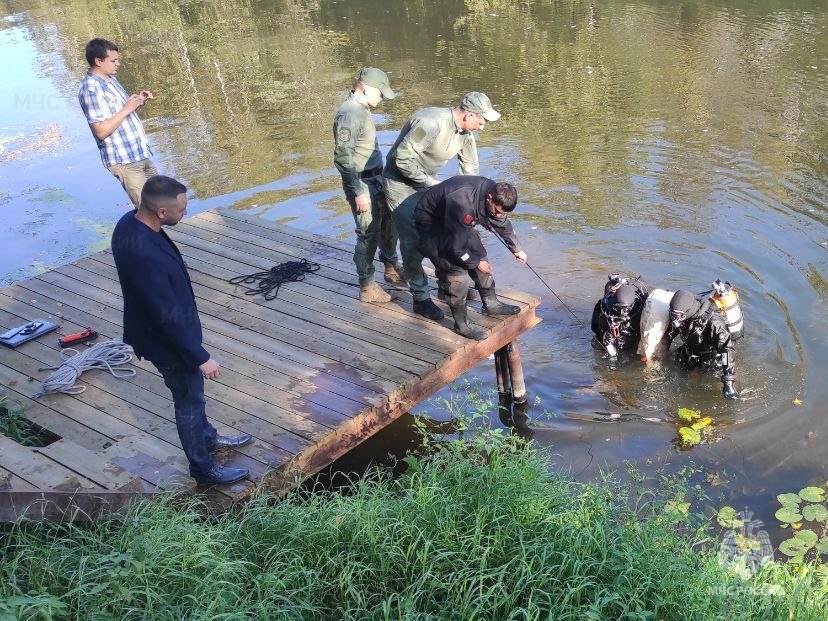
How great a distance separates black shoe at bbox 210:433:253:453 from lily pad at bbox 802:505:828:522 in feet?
11.9

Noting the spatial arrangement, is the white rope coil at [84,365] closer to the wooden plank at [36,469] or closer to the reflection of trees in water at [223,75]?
the wooden plank at [36,469]

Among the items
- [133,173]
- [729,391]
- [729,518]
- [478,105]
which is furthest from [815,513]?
[133,173]

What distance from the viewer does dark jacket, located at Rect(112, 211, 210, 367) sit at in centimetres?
346

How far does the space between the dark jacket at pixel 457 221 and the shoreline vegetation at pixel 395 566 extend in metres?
1.82

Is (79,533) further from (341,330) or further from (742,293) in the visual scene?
(742,293)

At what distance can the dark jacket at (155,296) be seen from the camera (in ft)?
11.3

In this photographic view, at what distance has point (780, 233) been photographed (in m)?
8.48

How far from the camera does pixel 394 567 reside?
3766mm

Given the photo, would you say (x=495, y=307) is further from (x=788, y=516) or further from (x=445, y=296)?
(x=788, y=516)

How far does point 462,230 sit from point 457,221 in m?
0.08

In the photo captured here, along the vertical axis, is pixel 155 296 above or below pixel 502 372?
above

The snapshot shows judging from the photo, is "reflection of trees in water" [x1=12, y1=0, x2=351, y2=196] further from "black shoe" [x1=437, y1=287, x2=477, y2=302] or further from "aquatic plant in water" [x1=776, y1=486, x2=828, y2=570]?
"aquatic plant in water" [x1=776, y1=486, x2=828, y2=570]

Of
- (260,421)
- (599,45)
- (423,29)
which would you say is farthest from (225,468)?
(423,29)

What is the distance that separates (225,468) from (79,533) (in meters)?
0.89
